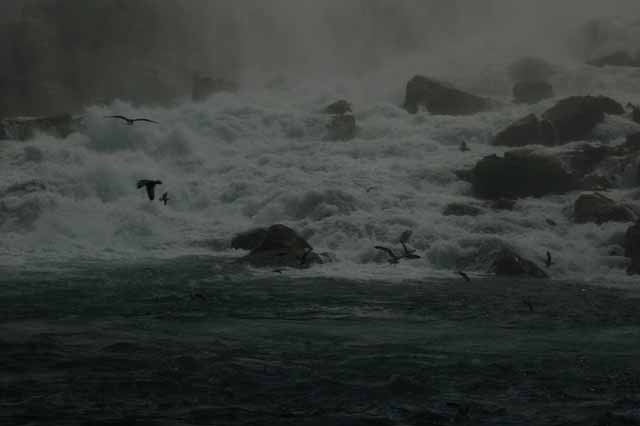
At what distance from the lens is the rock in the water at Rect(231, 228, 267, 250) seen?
24922 mm

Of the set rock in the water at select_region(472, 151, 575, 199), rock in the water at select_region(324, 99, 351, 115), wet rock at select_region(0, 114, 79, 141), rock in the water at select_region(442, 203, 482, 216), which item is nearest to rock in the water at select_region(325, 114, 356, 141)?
rock in the water at select_region(324, 99, 351, 115)

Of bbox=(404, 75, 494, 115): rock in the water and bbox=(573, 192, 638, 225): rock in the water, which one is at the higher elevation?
bbox=(404, 75, 494, 115): rock in the water

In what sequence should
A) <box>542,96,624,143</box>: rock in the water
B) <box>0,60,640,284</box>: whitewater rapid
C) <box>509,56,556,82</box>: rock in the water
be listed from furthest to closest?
<box>509,56,556,82</box>: rock in the water
<box>542,96,624,143</box>: rock in the water
<box>0,60,640,284</box>: whitewater rapid

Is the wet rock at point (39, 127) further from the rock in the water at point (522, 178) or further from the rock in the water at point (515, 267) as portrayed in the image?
the rock in the water at point (515, 267)

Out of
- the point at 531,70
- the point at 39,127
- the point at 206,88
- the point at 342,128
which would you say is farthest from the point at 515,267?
the point at 531,70

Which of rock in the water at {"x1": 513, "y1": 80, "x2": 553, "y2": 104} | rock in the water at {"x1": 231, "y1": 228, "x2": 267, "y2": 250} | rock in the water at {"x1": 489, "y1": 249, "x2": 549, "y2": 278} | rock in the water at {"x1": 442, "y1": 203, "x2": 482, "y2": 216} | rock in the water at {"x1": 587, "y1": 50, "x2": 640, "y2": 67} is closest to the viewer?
rock in the water at {"x1": 489, "y1": 249, "x2": 549, "y2": 278}

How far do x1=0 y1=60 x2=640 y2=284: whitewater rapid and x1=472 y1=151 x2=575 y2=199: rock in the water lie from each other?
89cm

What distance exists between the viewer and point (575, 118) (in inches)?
1453

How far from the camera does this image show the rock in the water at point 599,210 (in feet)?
82.8

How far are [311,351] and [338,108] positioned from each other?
101ft

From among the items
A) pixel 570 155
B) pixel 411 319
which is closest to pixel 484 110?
pixel 570 155

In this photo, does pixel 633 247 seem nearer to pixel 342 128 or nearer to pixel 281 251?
pixel 281 251

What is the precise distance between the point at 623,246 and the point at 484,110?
68.0ft

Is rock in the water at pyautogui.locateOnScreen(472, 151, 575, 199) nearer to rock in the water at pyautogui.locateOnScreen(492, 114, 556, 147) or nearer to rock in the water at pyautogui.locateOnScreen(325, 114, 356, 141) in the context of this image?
rock in the water at pyautogui.locateOnScreen(492, 114, 556, 147)
